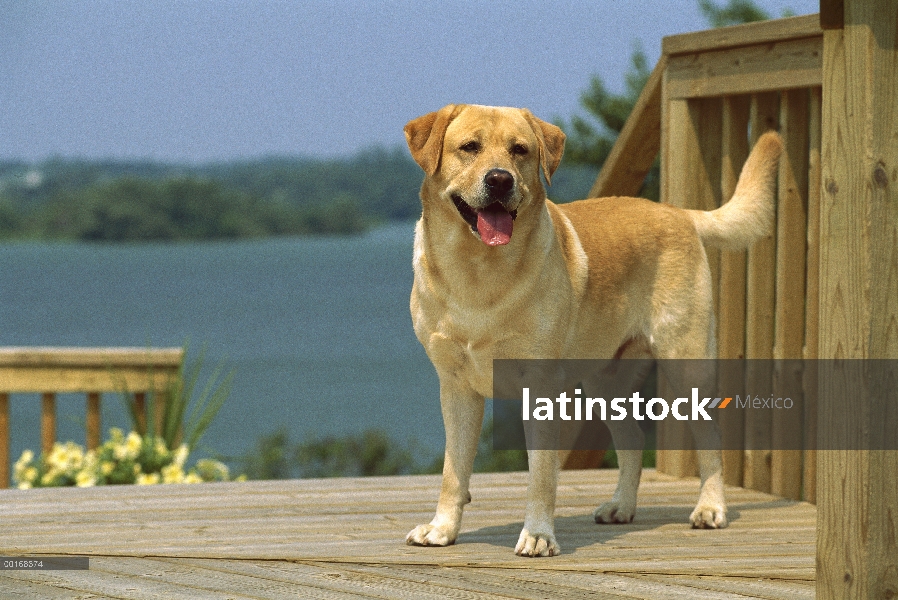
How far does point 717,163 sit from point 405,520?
1963 mm

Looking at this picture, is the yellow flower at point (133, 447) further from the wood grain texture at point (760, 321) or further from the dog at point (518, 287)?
the wood grain texture at point (760, 321)

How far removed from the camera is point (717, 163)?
454 centimetres

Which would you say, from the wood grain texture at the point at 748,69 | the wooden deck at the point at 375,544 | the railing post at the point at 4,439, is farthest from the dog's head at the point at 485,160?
the railing post at the point at 4,439

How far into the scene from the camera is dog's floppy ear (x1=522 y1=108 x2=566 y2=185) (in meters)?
3.22

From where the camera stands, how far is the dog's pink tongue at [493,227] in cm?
302

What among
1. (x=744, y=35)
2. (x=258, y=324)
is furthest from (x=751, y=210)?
(x=258, y=324)

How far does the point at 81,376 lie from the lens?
226 inches

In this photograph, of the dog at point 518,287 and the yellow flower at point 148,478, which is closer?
the dog at point 518,287

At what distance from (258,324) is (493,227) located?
47.0 meters

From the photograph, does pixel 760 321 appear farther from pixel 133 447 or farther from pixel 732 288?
pixel 133 447

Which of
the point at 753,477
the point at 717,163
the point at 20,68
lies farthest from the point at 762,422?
the point at 20,68

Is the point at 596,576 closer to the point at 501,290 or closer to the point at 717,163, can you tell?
the point at 501,290

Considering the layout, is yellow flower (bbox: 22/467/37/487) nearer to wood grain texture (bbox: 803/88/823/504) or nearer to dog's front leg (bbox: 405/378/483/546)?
dog's front leg (bbox: 405/378/483/546)

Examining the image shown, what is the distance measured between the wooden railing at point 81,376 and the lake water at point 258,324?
177 millimetres
